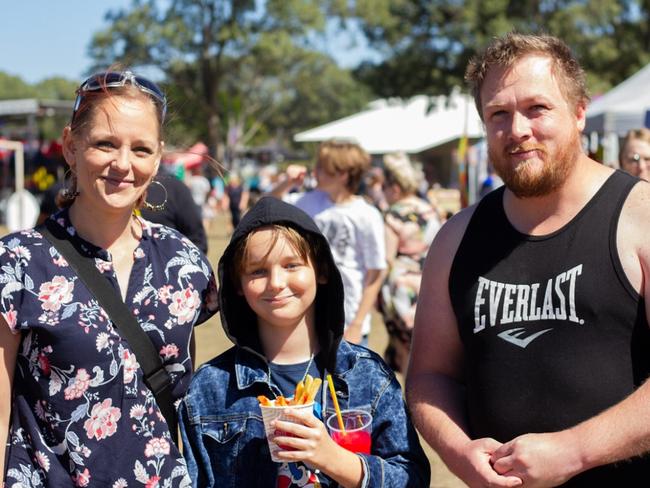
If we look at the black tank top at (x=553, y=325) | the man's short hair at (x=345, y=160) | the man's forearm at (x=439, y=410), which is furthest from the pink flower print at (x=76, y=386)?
the man's short hair at (x=345, y=160)

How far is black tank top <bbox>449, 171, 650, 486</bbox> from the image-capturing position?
205cm

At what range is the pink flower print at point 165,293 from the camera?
2361mm

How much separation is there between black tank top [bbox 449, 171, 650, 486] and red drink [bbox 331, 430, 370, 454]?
12.4 inches

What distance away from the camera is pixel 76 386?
2.17 meters

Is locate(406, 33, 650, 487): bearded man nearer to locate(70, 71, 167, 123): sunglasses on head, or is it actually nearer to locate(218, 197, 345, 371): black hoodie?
locate(218, 197, 345, 371): black hoodie

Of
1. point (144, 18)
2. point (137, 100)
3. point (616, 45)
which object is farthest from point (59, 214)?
point (144, 18)

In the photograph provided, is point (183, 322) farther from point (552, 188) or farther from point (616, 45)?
point (616, 45)

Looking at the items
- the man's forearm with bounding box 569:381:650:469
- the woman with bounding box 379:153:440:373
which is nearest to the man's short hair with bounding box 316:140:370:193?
the woman with bounding box 379:153:440:373

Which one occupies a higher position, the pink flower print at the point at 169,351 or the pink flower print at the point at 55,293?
the pink flower print at the point at 55,293

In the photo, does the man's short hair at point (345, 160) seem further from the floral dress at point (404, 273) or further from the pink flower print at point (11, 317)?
the pink flower print at point (11, 317)

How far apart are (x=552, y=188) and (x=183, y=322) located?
3.59 ft

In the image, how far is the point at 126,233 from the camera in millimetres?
2441

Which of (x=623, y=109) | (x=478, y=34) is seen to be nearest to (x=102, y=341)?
(x=623, y=109)

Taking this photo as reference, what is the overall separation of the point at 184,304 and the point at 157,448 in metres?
0.41
